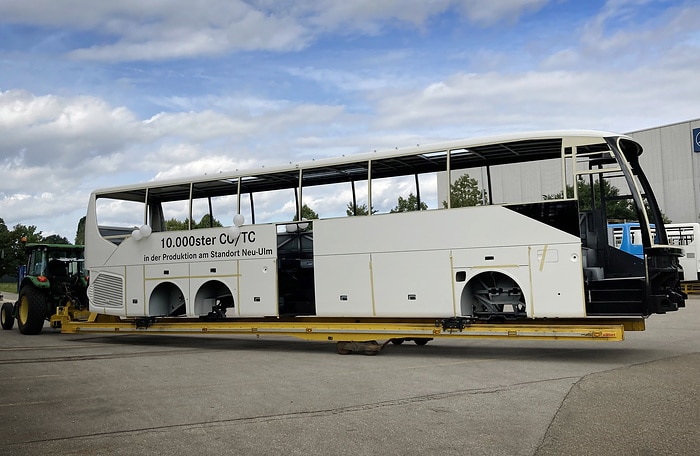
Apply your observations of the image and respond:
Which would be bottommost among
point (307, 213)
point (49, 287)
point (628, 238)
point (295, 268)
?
point (49, 287)

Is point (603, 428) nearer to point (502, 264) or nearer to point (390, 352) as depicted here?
point (502, 264)

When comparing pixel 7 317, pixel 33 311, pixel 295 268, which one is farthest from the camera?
pixel 7 317

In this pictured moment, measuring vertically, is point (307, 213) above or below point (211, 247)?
above

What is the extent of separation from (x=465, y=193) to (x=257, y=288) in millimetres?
4601

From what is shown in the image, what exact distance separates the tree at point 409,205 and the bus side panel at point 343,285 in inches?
41.7

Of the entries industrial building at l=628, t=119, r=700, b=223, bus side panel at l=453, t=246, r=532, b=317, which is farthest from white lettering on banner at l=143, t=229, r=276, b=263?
industrial building at l=628, t=119, r=700, b=223

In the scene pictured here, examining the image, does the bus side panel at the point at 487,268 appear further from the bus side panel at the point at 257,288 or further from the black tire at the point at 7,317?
the black tire at the point at 7,317

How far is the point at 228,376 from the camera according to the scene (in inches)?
393

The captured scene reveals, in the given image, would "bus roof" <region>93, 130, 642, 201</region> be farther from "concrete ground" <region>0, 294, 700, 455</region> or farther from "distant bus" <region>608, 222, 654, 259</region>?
"distant bus" <region>608, 222, 654, 259</region>

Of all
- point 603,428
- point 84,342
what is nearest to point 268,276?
point 84,342

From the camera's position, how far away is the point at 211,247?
13914mm

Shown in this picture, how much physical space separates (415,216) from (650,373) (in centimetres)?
451

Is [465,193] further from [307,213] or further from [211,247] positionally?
[211,247]

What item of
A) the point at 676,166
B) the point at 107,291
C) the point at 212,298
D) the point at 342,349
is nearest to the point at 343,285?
the point at 342,349
